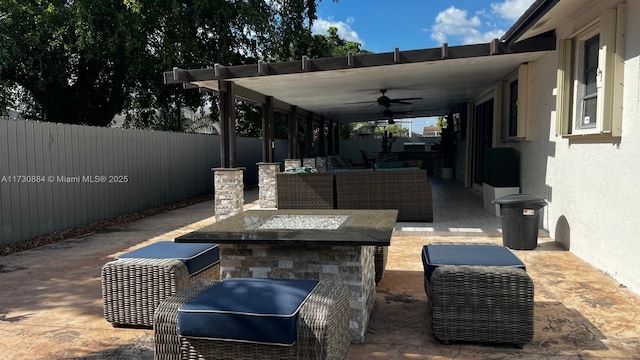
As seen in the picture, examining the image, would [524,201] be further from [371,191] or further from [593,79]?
[371,191]

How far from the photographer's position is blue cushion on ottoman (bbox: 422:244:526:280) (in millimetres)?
2938

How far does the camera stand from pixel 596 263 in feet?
14.5

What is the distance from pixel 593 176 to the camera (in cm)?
452

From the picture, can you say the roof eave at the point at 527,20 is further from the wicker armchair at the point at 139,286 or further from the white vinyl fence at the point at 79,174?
the white vinyl fence at the point at 79,174

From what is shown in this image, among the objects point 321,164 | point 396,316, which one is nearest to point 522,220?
point 396,316

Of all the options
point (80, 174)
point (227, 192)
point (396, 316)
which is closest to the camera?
point (396, 316)

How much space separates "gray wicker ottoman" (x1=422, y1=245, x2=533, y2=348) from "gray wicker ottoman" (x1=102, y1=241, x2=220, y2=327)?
1742 millimetres

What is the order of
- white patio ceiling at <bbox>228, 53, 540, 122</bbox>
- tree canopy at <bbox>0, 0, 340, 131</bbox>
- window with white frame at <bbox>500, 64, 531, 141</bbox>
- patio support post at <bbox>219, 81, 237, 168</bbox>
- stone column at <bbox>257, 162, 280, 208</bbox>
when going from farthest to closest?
tree canopy at <bbox>0, 0, 340, 131</bbox> → stone column at <bbox>257, 162, 280, 208</bbox> → patio support post at <bbox>219, 81, 237, 168</bbox> → white patio ceiling at <bbox>228, 53, 540, 122</bbox> → window with white frame at <bbox>500, 64, 531, 141</bbox>

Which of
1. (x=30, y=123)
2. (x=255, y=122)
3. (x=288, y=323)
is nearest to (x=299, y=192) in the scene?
(x=30, y=123)

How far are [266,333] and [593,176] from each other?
160 inches

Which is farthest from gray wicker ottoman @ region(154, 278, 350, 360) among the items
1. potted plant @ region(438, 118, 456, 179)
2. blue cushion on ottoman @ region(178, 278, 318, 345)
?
potted plant @ region(438, 118, 456, 179)

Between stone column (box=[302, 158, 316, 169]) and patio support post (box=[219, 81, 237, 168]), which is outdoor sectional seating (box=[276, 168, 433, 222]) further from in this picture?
stone column (box=[302, 158, 316, 169])

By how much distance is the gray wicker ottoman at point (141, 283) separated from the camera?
3.05 m

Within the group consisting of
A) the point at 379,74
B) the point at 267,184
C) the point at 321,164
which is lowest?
the point at 267,184
